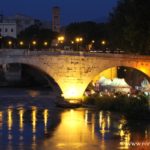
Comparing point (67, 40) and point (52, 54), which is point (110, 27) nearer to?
point (52, 54)

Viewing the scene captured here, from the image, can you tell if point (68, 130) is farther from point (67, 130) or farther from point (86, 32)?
point (86, 32)

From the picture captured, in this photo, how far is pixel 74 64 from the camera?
41406 mm

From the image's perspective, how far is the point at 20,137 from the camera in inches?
1100

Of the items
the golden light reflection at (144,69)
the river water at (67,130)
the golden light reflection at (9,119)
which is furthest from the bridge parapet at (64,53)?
the golden light reflection at (9,119)

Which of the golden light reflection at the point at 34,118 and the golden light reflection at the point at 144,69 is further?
the golden light reflection at the point at 144,69

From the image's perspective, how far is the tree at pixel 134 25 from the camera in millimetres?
40594

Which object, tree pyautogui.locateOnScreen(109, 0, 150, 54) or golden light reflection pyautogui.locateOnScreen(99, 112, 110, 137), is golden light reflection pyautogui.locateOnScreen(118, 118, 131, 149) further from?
tree pyautogui.locateOnScreen(109, 0, 150, 54)

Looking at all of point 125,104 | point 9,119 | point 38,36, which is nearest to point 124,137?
point 9,119

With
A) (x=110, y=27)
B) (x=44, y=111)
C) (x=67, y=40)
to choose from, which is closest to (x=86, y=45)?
(x=67, y=40)

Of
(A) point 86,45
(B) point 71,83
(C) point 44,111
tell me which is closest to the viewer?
(C) point 44,111

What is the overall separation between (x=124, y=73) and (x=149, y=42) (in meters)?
16.3

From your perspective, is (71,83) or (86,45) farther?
(86,45)

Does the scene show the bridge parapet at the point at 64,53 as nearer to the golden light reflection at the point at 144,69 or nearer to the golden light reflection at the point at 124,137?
the golden light reflection at the point at 144,69

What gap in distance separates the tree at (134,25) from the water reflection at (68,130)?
5667mm
